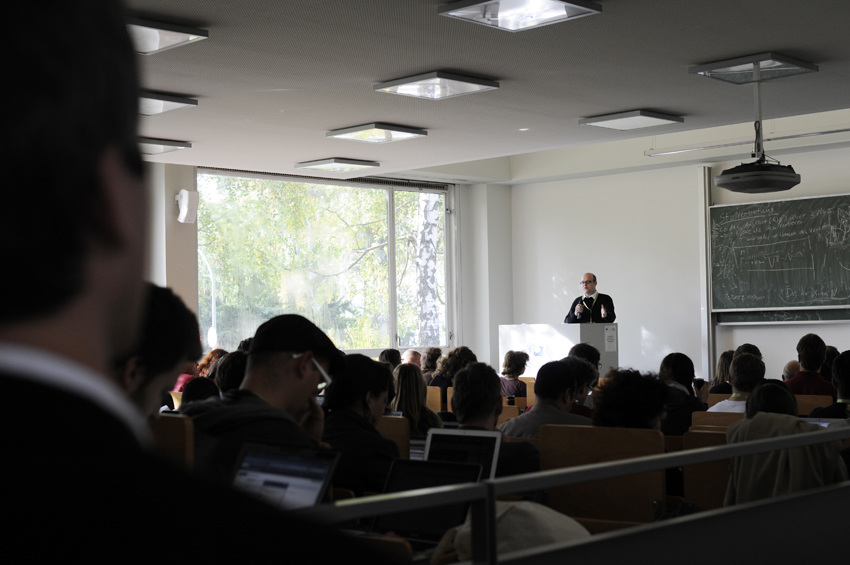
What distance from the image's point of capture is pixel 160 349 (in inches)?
67.3

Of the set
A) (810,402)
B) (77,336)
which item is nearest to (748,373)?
(810,402)

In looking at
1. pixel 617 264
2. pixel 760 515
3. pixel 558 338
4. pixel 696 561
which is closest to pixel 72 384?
pixel 696 561

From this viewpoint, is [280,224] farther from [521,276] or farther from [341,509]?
[341,509]

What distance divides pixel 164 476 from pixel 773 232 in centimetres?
1083

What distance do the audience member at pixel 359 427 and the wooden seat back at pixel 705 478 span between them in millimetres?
1282

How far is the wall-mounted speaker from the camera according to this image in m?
9.73

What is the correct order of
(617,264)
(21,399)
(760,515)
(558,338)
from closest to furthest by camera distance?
(21,399) → (760,515) → (558,338) → (617,264)

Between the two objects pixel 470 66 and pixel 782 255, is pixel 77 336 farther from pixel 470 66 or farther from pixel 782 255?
pixel 782 255

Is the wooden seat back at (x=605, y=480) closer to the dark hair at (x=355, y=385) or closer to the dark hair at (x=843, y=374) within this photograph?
the dark hair at (x=355, y=385)

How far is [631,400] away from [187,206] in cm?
713

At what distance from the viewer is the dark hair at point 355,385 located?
3.39m

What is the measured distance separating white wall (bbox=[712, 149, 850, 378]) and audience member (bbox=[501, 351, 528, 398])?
4663 mm

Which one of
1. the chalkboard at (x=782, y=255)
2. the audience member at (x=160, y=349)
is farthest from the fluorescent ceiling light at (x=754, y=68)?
the chalkboard at (x=782, y=255)

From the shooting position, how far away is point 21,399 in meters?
0.30
